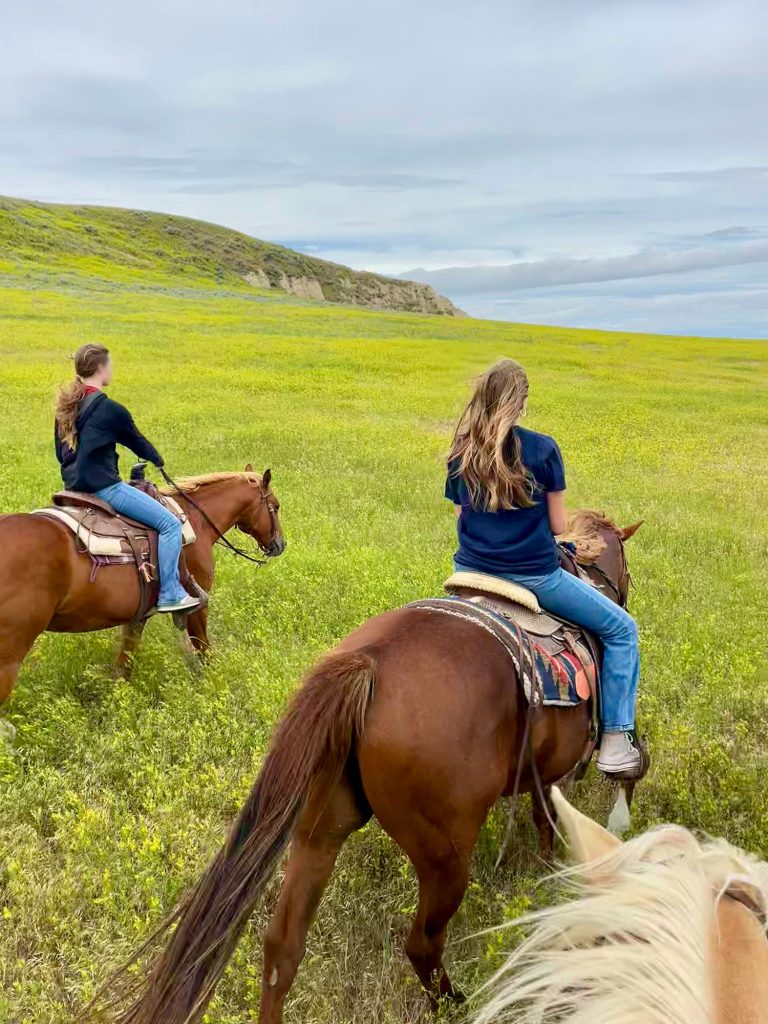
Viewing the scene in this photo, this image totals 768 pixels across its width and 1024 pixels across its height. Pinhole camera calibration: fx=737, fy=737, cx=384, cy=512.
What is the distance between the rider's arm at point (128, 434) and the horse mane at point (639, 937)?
5135 mm

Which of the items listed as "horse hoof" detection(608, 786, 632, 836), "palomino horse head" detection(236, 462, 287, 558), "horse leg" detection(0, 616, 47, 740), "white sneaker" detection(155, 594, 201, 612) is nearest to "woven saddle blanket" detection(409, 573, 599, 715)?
"horse hoof" detection(608, 786, 632, 836)

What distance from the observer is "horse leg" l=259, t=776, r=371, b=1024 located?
3195mm

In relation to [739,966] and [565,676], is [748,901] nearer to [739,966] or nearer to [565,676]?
[739,966]

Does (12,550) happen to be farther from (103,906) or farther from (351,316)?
(351,316)

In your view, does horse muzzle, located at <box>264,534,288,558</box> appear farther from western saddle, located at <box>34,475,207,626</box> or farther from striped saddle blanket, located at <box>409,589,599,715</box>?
striped saddle blanket, located at <box>409,589,599,715</box>

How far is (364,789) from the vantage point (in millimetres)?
3180

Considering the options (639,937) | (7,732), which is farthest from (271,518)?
(639,937)

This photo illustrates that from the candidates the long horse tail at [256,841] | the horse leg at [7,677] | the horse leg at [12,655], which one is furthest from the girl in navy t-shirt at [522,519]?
the horse leg at [7,677]

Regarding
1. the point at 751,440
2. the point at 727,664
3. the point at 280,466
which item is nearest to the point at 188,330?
the point at 280,466

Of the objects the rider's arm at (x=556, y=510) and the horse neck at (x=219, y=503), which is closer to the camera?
the rider's arm at (x=556, y=510)

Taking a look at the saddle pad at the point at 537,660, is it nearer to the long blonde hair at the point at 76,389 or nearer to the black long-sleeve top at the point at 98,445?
the black long-sleeve top at the point at 98,445

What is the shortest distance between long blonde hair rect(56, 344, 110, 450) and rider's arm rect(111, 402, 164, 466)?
1.00 ft

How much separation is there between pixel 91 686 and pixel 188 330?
3528 cm

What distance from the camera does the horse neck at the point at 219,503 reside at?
7.48 meters
